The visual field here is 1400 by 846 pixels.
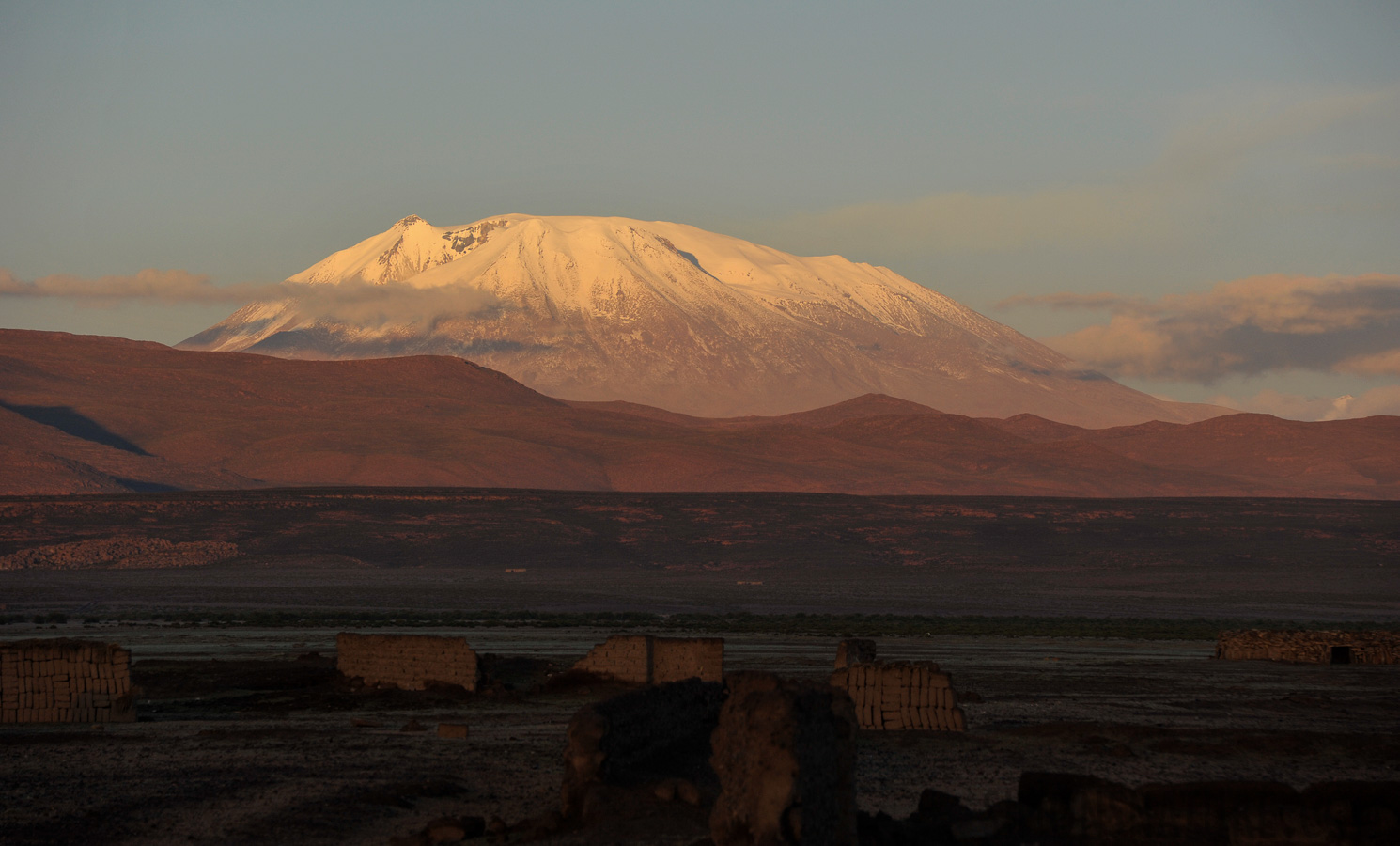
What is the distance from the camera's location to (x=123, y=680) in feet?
58.3

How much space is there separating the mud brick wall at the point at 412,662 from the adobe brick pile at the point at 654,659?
1.81 metres

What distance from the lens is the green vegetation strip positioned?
1645 inches

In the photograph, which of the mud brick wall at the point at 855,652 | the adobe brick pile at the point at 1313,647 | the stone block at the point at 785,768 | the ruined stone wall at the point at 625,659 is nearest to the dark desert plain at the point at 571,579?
the ruined stone wall at the point at 625,659

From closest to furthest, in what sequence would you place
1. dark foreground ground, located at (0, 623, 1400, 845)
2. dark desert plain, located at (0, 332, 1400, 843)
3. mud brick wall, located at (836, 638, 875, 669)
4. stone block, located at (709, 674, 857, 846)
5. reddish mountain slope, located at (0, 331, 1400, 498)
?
stone block, located at (709, 674, 857, 846) → dark foreground ground, located at (0, 623, 1400, 845) → dark desert plain, located at (0, 332, 1400, 843) → mud brick wall, located at (836, 638, 875, 669) → reddish mountain slope, located at (0, 331, 1400, 498)

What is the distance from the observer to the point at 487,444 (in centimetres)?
15062

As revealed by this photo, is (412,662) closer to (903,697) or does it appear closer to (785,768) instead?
(903,697)

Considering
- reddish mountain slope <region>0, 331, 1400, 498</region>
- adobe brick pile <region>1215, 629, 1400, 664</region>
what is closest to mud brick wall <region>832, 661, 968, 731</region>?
adobe brick pile <region>1215, 629, 1400, 664</region>

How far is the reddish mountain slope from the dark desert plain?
0.61m

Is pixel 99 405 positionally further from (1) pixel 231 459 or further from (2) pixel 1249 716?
(2) pixel 1249 716

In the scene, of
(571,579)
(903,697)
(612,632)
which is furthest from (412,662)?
(571,579)

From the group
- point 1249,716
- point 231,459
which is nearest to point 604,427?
point 231,459

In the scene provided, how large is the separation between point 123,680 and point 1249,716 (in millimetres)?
15421

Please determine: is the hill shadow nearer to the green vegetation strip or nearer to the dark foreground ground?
the green vegetation strip

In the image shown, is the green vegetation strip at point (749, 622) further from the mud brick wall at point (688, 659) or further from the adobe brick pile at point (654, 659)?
the mud brick wall at point (688, 659)
